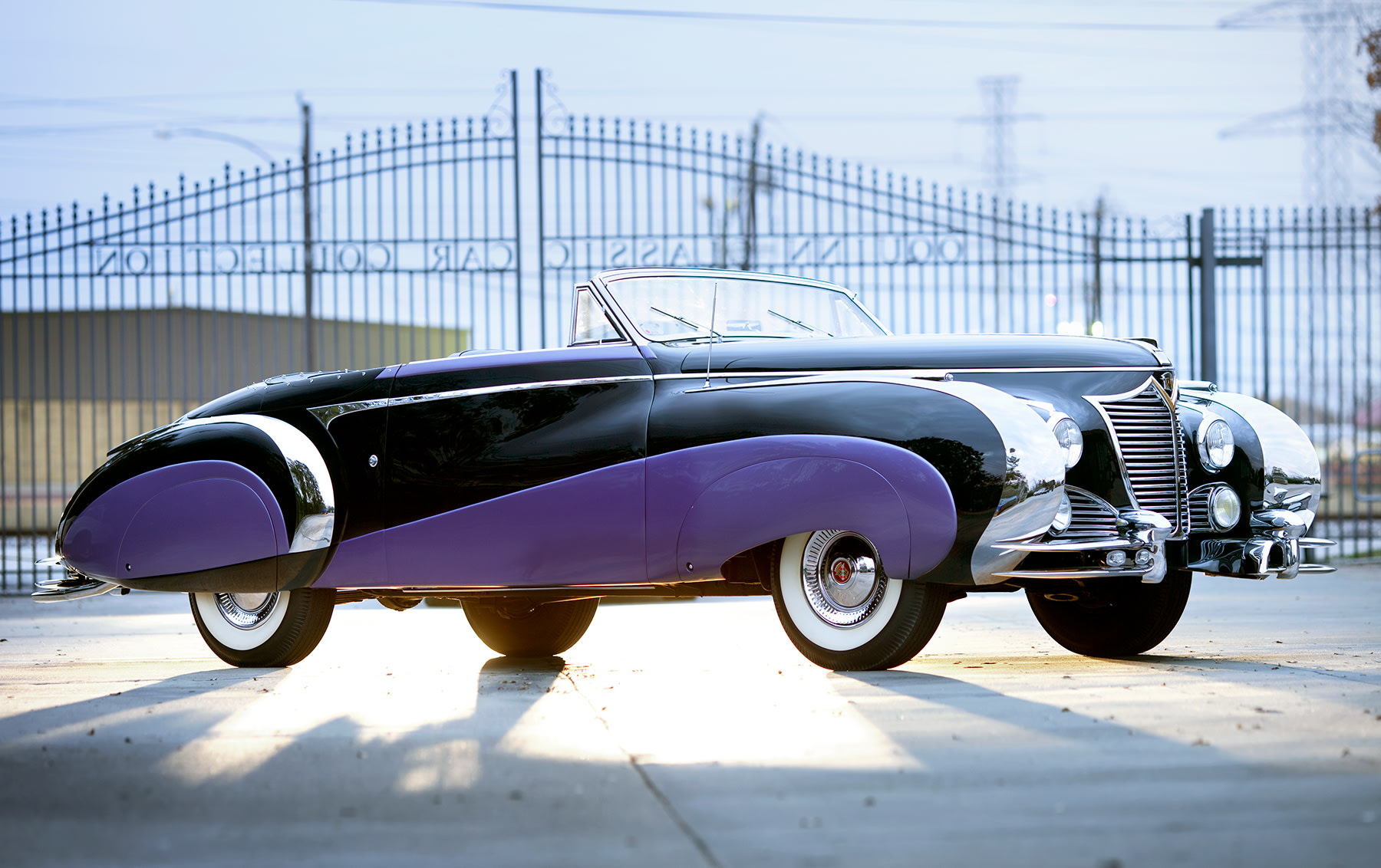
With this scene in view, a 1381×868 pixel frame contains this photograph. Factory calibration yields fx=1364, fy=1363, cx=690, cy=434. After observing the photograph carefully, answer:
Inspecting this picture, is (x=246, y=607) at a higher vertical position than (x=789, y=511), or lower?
lower

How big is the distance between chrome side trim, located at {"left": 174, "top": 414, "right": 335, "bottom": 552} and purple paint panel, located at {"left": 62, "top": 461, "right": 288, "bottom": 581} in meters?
0.10

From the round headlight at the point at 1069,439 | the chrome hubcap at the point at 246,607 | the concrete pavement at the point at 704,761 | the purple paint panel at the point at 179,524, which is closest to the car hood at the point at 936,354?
the round headlight at the point at 1069,439

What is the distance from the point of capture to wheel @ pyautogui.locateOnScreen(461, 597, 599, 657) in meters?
7.17

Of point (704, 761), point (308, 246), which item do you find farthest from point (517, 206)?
point (704, 761)

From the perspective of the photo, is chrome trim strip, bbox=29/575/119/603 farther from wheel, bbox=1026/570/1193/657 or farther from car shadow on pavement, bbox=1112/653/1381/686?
car shadow on pavement, bbox=1112/653/1381/686

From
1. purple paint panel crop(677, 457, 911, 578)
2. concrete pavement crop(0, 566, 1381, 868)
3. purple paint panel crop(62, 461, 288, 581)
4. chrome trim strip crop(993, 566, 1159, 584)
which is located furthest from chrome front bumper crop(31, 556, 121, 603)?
chrome trim strip crop(993, 566, 1159, 584)

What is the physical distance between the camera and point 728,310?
6684 mm

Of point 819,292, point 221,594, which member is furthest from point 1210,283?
point 221,594

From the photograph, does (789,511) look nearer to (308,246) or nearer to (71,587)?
(71,587)

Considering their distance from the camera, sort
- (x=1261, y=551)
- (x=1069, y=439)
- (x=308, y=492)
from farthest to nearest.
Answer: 1. (x=308, y=492)
2. (x=1261, y=551)
3. (x=1069, y=439)

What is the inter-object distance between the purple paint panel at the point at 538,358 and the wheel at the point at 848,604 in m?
1.15

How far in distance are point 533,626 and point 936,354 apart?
2.78 metres

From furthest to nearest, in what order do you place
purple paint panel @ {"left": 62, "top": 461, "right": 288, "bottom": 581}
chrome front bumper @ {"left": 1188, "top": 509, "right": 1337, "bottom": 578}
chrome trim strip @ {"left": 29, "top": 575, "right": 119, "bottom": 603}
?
chrome trim strip @ {"left": 29, "top": 575, "right": 119, "bottom": 603}
purple paint panel @ {"left": 62, "top": 461, "right": 288, "bottom": 581}
chrome front bumper @ {"left": 1188, "top": 509, "right": 1337, "bottom": 578}

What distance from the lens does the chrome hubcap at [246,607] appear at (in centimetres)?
688
